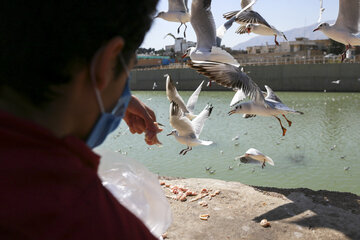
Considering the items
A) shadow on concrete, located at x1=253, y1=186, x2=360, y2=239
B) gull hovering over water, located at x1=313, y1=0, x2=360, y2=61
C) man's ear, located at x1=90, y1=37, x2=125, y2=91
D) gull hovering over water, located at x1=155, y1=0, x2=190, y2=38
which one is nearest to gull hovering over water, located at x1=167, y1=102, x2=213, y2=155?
shadow on concrete, located at x1=253, y1=186, x2=360, y2=239

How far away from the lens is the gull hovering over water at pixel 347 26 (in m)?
3.37

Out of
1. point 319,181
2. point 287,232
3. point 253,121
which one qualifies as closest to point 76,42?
point 287,232

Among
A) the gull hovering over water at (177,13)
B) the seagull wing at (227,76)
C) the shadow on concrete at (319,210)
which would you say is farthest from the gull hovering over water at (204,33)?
the shadow on concrete at (319,210)

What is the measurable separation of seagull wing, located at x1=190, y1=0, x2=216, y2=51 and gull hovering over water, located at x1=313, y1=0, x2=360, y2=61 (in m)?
1.17

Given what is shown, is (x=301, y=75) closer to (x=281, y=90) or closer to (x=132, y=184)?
(x=281, y=90)

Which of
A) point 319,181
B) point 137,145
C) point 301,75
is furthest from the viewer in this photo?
point 301,75

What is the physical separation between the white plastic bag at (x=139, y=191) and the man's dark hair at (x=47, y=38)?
0.43m

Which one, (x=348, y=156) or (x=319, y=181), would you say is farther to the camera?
(x=348, y=156)

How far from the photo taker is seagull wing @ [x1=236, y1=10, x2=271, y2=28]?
3.42 metres

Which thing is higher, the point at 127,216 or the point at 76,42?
the point at 76,42

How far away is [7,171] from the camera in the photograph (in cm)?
42

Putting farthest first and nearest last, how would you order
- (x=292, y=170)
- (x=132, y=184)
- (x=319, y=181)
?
1. (x=292, y=170)
2. (x=319, y=181)
3. (x=132, y=184)

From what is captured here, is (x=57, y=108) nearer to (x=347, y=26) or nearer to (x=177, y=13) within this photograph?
(x=177, y=13)

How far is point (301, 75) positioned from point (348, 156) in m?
12.6
